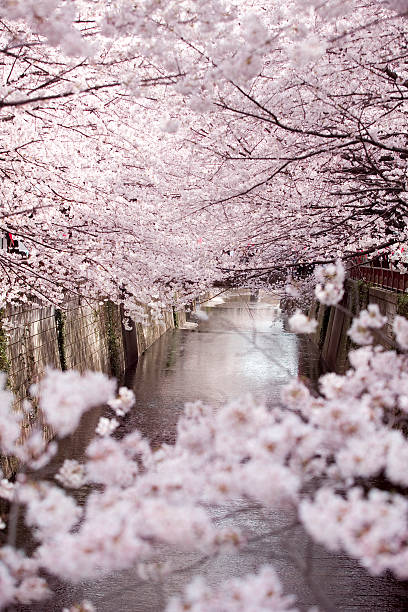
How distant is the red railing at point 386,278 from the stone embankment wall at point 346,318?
19 centimetres

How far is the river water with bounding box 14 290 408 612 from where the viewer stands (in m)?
7.46

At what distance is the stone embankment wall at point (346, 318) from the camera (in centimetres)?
1314

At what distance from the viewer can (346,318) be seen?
2045 centimetres

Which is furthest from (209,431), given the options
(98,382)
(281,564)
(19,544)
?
(19,544)

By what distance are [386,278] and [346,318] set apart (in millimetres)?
4896

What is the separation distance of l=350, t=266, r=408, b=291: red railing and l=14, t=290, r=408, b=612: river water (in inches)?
105

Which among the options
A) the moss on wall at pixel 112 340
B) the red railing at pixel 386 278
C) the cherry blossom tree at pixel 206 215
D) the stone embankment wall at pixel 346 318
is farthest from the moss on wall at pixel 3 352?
the moss on wall at pixel 112 340

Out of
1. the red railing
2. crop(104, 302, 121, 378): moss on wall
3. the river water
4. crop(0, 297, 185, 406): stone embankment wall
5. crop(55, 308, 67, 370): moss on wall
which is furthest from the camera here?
crop(104, 302, 121, 378): moss on wall

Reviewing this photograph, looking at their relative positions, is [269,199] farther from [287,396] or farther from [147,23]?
[287,396]

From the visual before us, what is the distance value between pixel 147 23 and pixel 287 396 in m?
2.11

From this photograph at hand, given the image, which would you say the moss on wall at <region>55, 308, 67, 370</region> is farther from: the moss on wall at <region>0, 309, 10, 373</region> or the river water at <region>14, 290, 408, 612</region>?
the moss on wall at <region>0, 309, 10, 373</region>

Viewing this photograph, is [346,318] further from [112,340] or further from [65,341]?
[65,341]

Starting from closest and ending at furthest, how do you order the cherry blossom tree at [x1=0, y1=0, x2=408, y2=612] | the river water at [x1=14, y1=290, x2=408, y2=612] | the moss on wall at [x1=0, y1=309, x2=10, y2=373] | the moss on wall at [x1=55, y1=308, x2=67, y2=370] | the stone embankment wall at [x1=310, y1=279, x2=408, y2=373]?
the cherry blossom tree at [x1=0, y1=0, x2=408, y2=612] < the river water at [x1=14, y1=290, x2=408, y2=612] < the moss on wall at [x1=0, y1=309, x2=10, y2=373] < the stone embankment wall at [x1=310, y1=279, x2=408, y2=373] < the moss on wall at [x1=55, y1=308, x2=67, y2=370]

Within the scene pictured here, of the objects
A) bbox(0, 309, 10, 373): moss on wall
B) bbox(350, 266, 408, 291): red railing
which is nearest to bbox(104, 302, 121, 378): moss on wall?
bbox(350, 266, 408, 291): red railing
